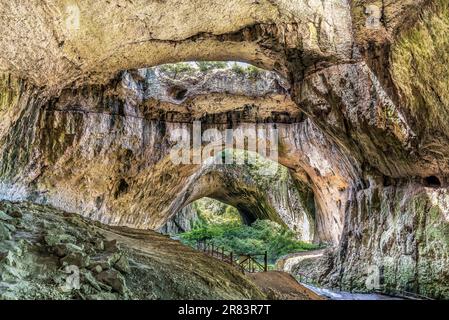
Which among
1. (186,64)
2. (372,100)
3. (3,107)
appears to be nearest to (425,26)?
(372,100)

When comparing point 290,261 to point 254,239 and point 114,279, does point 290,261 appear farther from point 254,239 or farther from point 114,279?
point 114,279

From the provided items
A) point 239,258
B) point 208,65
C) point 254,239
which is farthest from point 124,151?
point 254,239

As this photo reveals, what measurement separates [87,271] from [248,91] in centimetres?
1188

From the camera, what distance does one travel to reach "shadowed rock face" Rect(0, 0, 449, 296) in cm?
723

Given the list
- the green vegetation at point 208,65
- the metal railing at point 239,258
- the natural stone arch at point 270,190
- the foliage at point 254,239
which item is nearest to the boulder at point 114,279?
the metal railing at point 239,258

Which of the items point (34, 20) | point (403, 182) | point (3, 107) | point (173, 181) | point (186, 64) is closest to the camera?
point (34, 20)

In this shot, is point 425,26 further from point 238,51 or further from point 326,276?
point 326,276

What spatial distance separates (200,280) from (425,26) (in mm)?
6073

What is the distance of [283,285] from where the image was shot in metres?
8.55

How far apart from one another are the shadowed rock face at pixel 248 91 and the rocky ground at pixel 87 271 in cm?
326

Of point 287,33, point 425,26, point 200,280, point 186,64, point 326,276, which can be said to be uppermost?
point 186,64

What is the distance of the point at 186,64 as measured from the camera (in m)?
14.6

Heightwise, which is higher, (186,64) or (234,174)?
(186,64)

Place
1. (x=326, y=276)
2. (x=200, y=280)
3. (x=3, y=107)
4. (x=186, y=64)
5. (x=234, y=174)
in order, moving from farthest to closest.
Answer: (x=234, y=174) → (x=186, y=64) → (x=326, y=276) → (x=3, y=107) → (x=200, y=280)
